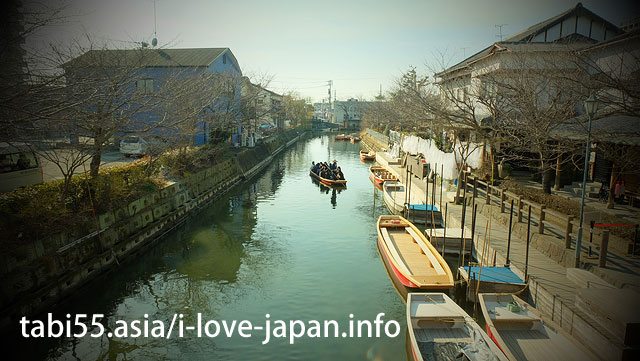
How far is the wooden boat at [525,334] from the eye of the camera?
7.35m

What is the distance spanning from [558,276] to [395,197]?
1239 cm

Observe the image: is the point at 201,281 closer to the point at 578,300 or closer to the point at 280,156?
the point at 578,300

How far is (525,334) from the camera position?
809 centimetres

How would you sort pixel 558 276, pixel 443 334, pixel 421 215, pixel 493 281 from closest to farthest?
pixel 443 334, pixel 558 276, pixel 493 281, pixel 421 215

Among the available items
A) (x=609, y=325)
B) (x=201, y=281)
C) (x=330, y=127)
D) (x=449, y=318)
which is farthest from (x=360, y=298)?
(x=330, y=127)

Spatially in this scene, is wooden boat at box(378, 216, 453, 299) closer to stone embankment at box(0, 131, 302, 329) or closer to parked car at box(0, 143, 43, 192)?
stone embankment at box(0, 131, 302, 329)

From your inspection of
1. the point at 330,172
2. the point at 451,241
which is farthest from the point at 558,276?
the point at 330,172

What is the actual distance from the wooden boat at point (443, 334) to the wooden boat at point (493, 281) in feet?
5.02

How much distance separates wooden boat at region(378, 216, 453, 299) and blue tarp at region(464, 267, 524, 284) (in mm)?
810

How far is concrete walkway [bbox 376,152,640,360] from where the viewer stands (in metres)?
7.38

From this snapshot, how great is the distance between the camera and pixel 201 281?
518 inches

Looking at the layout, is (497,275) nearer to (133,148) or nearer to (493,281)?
(493,281)

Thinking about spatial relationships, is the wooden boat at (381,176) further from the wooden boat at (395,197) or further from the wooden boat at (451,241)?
the wooden boat at (451,241)

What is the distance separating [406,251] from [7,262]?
39.3 ft
